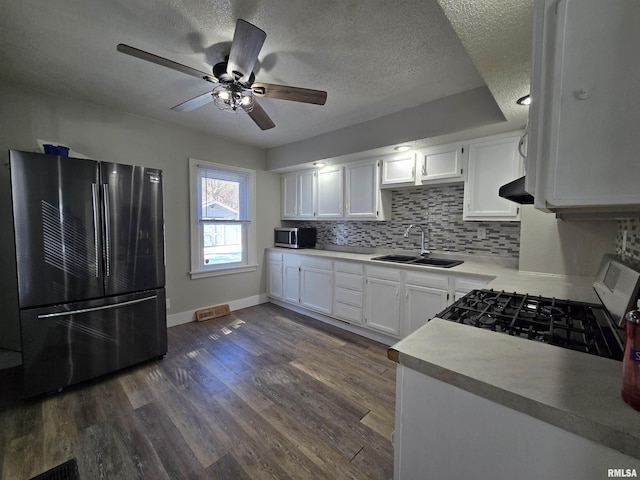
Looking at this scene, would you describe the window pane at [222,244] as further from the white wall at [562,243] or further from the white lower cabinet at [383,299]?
the white wall at [562,243]

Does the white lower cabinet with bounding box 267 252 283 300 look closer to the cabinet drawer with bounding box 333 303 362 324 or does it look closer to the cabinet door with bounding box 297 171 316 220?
the cabinet door with bounding box 297 171 316 220

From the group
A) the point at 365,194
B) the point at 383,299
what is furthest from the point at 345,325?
the point at 365,194

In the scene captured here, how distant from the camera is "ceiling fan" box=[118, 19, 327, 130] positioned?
145 centimetres

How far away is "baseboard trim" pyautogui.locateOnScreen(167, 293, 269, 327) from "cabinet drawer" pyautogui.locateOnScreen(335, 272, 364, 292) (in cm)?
157

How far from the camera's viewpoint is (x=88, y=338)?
2.13 metres

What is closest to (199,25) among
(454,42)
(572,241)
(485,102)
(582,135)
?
Result: (454,42)

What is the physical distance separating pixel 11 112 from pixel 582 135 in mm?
3772

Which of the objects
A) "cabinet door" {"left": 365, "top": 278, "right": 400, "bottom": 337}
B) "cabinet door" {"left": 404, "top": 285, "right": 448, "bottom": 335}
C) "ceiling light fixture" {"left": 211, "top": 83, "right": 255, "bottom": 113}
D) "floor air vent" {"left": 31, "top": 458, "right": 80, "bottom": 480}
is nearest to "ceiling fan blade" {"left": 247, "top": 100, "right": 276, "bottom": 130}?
"ceiling light fixture" {"left": 211, "top": 83, "right": 255, "bottom": 113}

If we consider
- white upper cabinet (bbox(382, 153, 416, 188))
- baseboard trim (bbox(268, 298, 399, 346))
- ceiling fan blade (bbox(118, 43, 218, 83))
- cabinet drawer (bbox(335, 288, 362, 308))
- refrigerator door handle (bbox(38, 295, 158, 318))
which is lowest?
baseboard trim (bbox(268, 298, 399, 346))

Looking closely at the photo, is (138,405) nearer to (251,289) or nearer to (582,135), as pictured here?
(251,289)

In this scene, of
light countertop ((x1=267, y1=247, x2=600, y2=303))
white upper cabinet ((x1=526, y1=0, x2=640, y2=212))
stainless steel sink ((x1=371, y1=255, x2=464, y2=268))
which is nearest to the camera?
white upper cabinet ((x1=526, y1=0, x2=640, y2=212))

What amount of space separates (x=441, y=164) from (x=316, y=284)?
2034 mm

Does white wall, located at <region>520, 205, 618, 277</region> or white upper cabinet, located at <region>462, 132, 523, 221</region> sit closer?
white wall, located at <region>520, 205, 618, 277</region>

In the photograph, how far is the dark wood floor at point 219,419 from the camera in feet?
4.79
